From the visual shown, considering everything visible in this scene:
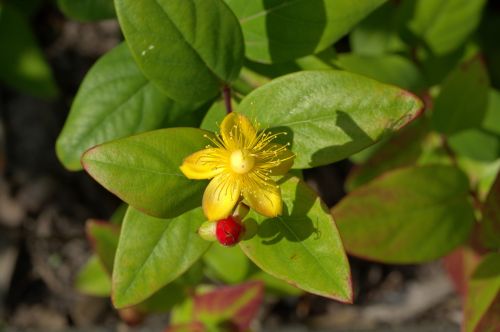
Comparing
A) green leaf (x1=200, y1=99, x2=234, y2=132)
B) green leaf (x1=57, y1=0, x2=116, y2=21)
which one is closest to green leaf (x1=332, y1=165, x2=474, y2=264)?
green leaf (x1=200, y1=99, x2=234, y2=132)

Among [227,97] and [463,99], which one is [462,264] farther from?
[227,97]

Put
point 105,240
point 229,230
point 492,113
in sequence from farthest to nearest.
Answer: point 492,113, point 105,240, point 229,230

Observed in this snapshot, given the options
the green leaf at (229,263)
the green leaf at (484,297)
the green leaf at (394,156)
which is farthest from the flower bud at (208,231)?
the green leaf at (394,156)

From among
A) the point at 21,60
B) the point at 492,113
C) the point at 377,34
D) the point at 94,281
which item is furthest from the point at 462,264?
the point at 21,60

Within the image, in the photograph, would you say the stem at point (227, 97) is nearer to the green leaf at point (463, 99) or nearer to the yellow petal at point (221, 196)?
the yellow petal at point (221, 196)

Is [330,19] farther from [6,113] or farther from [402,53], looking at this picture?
[6,113]

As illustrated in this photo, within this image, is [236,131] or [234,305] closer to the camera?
[236,131]

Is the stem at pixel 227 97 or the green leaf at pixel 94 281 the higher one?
the stem at pixel 227 97
